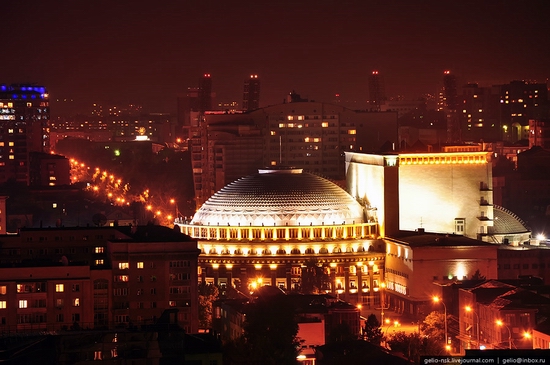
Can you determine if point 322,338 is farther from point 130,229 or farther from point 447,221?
point 447,221

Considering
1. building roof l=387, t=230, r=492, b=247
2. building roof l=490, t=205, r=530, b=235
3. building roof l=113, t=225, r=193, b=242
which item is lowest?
building roof l=387, t=230, r=492, b=247

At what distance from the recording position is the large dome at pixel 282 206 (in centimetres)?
16500

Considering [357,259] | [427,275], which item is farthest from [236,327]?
[357,259]

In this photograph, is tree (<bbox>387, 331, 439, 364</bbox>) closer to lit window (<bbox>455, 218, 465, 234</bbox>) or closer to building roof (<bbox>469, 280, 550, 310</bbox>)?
building roof (<bbox>469, 280, 550, 310</bbox>)

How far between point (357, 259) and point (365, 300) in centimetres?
422

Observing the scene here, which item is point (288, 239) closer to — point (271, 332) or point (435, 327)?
point (435, 327)

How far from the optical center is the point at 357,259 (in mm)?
162375

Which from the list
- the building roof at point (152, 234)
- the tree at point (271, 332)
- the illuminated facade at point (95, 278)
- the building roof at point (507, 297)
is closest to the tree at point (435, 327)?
the building roof at point (507, 297)

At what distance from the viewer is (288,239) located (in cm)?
16350

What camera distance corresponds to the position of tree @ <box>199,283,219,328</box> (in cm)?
13225

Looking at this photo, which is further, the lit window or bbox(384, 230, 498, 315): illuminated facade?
the lit window

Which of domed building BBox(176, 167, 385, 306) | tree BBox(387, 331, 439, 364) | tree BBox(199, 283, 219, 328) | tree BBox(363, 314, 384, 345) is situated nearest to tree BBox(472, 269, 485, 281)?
domed building BBox(176, 167, 385, 306)

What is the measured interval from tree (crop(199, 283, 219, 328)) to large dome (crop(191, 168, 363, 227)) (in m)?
17.9

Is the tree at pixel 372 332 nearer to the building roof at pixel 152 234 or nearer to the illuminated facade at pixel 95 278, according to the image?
the illuminated facade at pixel 95 278
